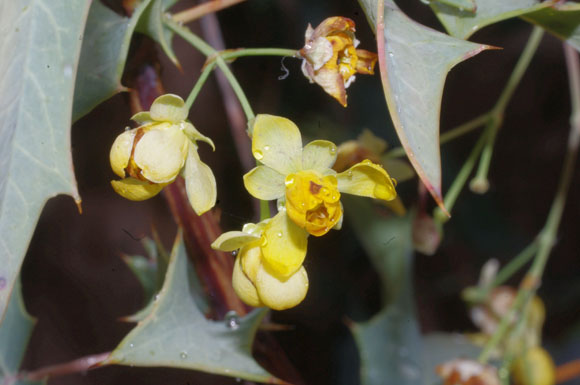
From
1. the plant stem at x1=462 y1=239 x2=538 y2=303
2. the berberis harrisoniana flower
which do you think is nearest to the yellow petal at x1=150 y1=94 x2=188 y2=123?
the berberis harrisoniana flower

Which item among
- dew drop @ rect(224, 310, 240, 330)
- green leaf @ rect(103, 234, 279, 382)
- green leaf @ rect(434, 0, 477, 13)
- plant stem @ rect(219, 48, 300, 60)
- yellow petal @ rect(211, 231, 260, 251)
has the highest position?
green leaf @ rect(434, 0, 477, 13)

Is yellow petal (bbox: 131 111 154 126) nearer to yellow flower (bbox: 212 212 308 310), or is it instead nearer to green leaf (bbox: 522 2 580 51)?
yellow flower (bbox: 212 212 308 310)

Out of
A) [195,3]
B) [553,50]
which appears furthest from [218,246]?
[553,50]

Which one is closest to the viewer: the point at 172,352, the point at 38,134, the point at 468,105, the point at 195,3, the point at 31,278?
the point at 38,134

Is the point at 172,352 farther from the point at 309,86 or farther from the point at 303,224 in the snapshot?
the point at 309,86

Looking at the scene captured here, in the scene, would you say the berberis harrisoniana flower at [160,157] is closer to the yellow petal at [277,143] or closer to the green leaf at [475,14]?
the yellow petal at [277,143]

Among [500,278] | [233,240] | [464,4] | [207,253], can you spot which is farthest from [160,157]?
[500,278]
